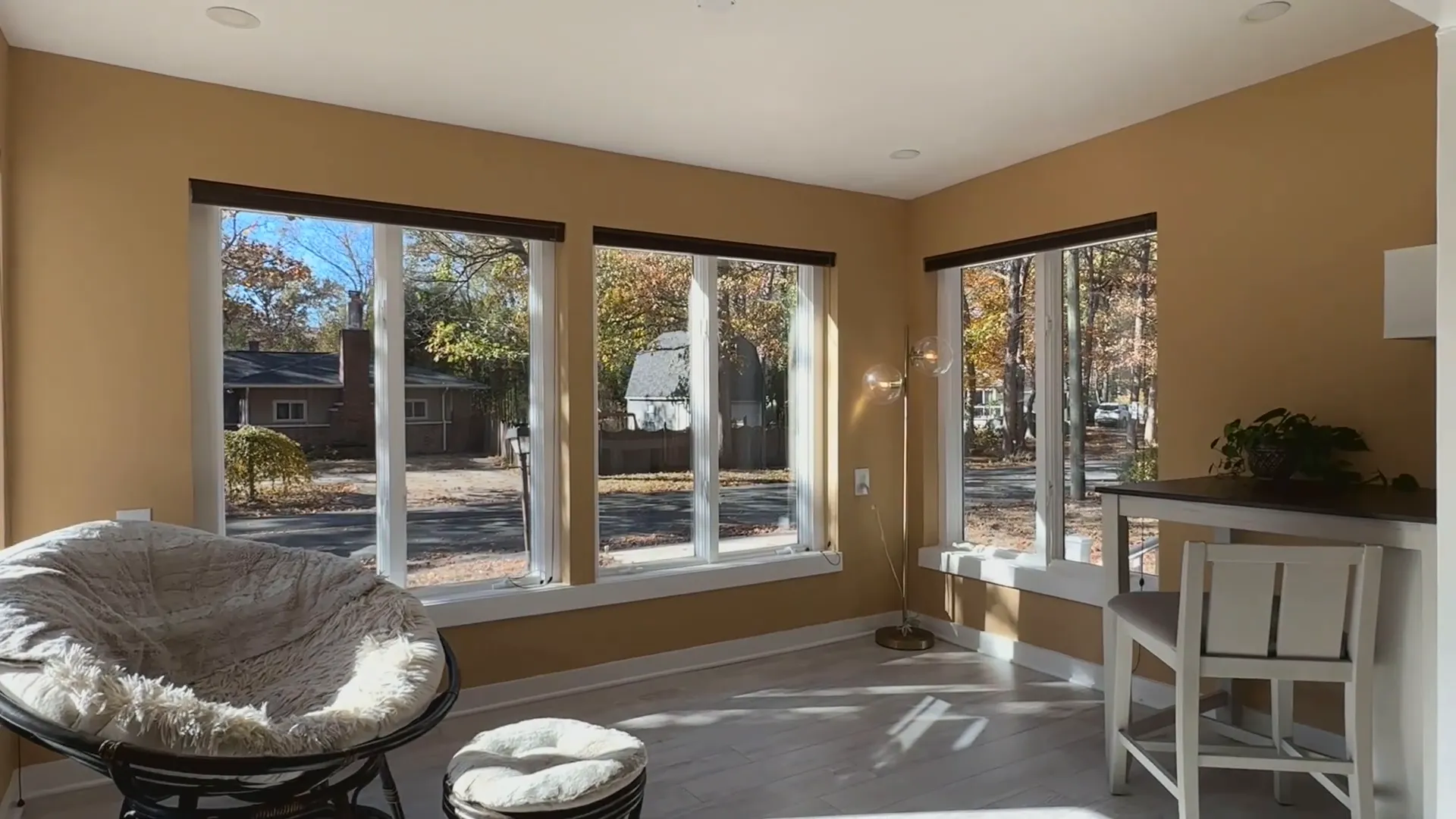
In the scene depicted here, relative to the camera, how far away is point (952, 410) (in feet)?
14.9

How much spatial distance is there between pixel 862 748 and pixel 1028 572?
140 cm

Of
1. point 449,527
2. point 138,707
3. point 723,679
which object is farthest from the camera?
point 723,679

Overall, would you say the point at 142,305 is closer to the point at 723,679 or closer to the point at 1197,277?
the point at 723,679

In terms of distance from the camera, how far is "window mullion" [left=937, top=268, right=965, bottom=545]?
4516 millimetres

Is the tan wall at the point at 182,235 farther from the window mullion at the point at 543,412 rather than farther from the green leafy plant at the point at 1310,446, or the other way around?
the green leafy plant at the point at 1310,446

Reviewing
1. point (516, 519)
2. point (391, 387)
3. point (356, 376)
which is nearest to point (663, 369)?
point (516, 519)

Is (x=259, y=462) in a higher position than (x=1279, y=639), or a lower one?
higher

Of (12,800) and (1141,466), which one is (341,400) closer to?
(12,800)

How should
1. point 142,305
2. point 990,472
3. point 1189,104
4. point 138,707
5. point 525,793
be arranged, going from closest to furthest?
point 138,707
point 525,793
point 142,305
point 1189,104
point 990,472

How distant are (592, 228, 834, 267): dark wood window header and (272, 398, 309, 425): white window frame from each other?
1.37 meters

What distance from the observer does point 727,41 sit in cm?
267

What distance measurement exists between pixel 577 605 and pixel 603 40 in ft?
7.43

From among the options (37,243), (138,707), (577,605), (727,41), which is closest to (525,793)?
(138,707)

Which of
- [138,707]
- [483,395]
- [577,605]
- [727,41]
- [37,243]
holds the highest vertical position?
[727,41]
